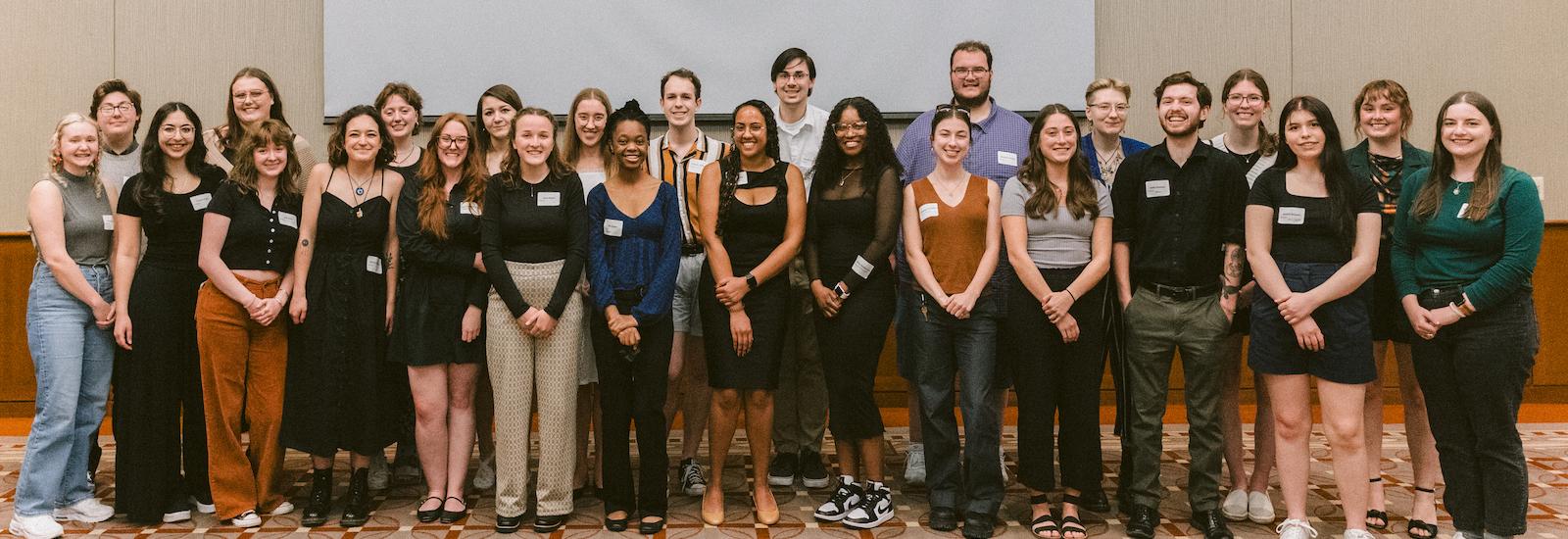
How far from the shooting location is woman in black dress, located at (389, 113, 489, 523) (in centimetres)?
296

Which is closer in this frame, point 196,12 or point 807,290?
point 807,290

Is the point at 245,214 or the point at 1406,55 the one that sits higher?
the point at 1406,55

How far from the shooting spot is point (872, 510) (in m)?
3.01

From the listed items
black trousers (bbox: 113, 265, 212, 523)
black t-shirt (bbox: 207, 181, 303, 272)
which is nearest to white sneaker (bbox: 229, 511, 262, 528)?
black trousers (bbox: 113, 265, 212, 523)

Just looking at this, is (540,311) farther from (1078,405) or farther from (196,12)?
(196,12)

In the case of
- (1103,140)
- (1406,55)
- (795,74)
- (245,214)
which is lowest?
(245,214)

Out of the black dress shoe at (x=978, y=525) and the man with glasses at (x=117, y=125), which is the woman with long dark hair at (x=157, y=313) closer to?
the man with glasses at (x=117, y=125)

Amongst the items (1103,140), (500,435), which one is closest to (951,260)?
(1103,140)

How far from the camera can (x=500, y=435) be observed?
295 centimetres

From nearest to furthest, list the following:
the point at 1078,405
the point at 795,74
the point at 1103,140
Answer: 1. the point at 1078,405
2. the point at 1103,140
3. the point at 795,74

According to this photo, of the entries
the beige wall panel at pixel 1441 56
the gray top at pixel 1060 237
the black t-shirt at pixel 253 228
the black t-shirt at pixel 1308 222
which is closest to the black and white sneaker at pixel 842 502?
the gray top at pixel 1060 237

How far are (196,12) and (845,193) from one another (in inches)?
158

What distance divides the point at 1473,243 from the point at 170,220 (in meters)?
4.09

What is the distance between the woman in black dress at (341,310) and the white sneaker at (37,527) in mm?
768
